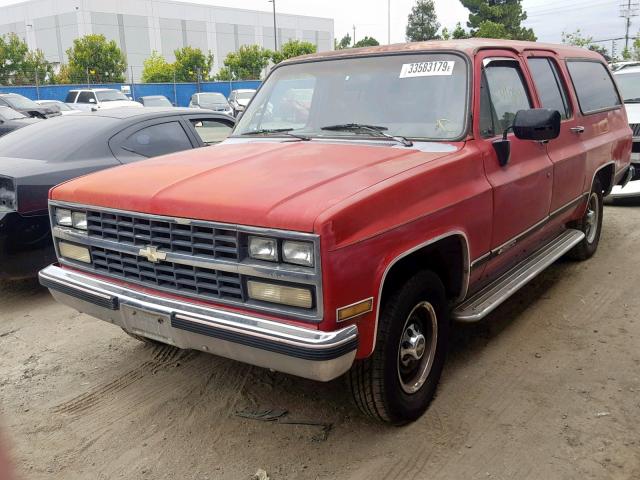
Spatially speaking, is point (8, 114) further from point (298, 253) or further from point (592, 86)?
point (298, 253)

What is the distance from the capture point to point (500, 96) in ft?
13.1

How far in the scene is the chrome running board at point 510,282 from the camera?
3547 millimetres

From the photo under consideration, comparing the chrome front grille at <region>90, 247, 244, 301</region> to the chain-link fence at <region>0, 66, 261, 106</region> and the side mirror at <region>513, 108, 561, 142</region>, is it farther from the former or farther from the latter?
the chain-link fence at <region>0, 66, 261, 106</region>

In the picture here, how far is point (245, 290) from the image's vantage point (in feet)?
9.10

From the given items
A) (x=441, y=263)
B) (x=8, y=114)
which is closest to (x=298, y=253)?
(x=441, y=263)

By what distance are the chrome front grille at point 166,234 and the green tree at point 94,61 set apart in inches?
1866

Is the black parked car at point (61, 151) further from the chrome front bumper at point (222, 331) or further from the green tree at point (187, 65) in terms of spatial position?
the green tree at point (187, 65)

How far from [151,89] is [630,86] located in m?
32.8

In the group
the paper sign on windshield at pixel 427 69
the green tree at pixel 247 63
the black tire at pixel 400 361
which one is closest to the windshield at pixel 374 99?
the paper sign on windshield at pixel 427 69

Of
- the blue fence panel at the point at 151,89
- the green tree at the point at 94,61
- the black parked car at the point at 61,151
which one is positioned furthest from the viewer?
the green tree at the point at 94,61

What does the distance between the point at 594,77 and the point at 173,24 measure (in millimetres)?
77465

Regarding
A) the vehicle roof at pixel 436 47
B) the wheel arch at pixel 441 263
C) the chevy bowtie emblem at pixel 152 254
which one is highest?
the vehicle roof at pixel 436 47

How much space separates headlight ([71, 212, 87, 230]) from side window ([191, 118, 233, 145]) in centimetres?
297

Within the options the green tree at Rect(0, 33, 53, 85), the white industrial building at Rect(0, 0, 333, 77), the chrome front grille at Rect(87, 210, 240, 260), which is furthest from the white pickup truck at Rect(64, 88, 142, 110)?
the white industrial building at Rect(0, 0, 333, 77)
